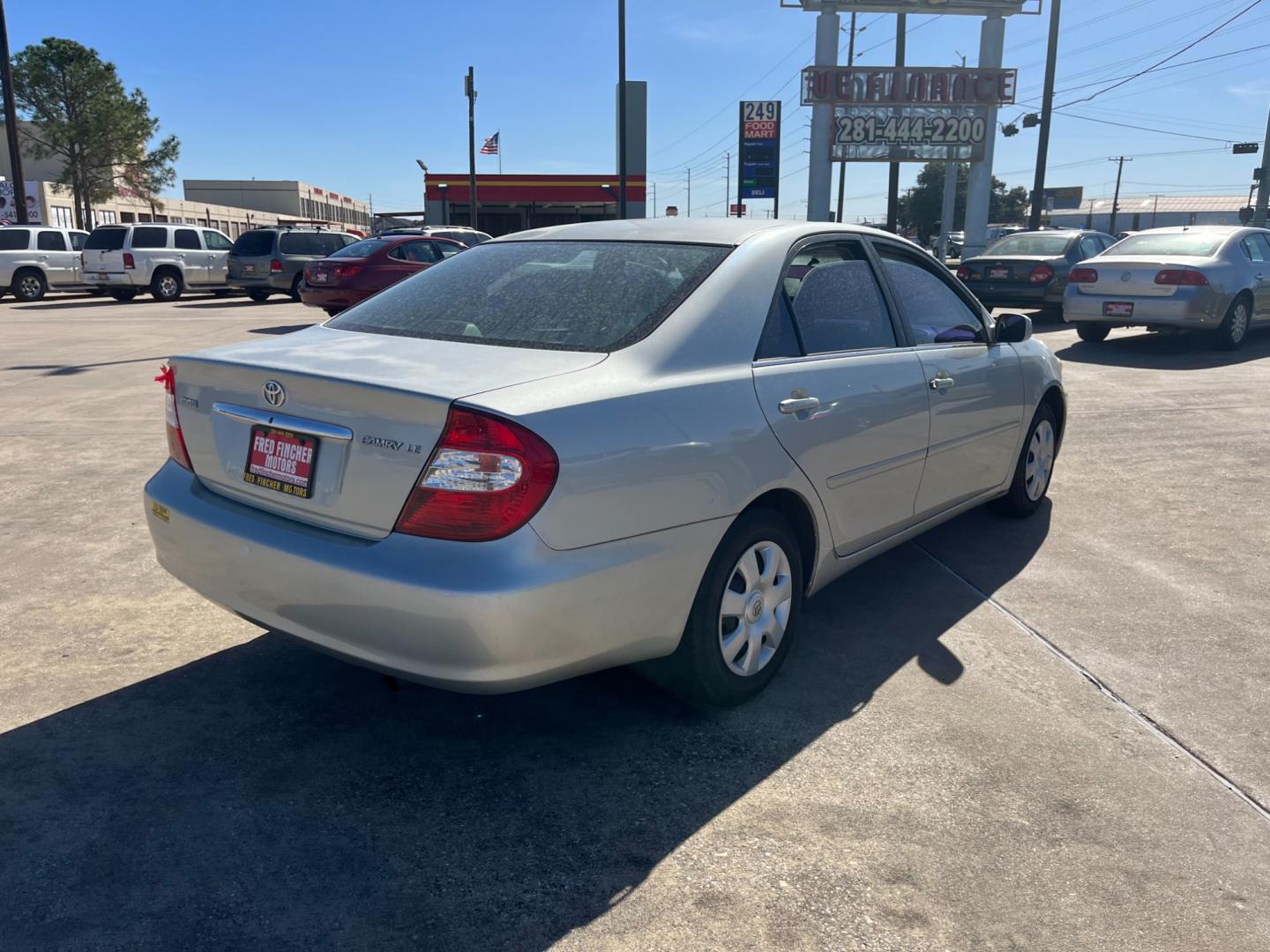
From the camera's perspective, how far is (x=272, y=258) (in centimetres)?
2191

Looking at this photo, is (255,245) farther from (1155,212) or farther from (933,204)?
(1155,212)

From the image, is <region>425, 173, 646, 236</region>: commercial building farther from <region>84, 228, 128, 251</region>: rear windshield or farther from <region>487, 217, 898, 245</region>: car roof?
<region>487, 217, 898, 245</region>: car roof

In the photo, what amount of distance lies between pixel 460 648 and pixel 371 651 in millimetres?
312

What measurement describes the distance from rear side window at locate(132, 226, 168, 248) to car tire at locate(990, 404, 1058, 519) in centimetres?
2252

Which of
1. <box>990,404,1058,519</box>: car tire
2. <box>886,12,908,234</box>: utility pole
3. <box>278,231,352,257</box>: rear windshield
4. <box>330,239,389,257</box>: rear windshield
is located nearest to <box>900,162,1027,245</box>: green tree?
<box>886,12,908,234</box>: utility pole

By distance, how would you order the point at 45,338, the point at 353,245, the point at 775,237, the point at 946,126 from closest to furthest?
1. the point at 775,237
2. the point at 45,338
3. the point at 353,245
4. the point at 946,126

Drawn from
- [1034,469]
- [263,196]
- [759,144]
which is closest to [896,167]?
[759,144]

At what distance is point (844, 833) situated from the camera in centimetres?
274

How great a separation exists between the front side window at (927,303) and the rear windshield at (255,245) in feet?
65.4

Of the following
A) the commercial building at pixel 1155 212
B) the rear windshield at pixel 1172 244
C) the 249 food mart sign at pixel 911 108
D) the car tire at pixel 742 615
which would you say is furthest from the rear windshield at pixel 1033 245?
the commercial building at pixel 1155 212

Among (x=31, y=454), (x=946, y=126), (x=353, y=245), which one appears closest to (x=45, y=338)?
(x=353, y=245)

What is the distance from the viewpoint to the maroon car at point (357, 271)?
1588 cm

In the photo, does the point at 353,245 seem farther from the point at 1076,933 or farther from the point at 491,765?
the point at 1076,933

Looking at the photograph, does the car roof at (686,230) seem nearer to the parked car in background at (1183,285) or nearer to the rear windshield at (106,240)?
the parked car in background at (1183,285)
